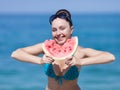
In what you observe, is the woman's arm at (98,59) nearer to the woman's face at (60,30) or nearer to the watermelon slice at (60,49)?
the watermelon slice at (60,49)

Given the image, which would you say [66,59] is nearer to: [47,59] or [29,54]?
[47,59]

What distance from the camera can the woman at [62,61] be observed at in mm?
4816

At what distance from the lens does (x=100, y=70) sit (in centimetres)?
1948

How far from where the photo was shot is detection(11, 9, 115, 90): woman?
15.8 feet

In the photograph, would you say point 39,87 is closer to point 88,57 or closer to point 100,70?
point 100,70

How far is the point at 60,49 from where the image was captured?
4938mm

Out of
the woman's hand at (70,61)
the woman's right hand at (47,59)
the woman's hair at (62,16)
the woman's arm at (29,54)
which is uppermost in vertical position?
the woman's hair at (62,16)

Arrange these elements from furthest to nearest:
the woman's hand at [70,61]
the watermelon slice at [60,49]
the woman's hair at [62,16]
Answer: the woman's hair at [62,16] < the watermelon slice at [60,49] < the woman's hand at [70,61]

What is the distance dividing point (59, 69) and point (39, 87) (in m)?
9.49

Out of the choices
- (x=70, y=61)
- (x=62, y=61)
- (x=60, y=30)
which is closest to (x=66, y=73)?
(x=62, y=61)

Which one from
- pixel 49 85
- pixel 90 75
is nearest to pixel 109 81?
pixel 90 75

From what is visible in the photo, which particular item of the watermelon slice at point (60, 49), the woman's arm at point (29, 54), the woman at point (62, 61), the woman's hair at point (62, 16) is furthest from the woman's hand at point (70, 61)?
the woman's hair at point (62, 16)

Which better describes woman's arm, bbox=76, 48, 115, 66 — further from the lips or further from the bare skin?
the lips

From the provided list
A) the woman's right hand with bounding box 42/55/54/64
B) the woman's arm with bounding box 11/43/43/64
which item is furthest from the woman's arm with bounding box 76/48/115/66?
the woman's arm with bounding box 11/43/43/64
